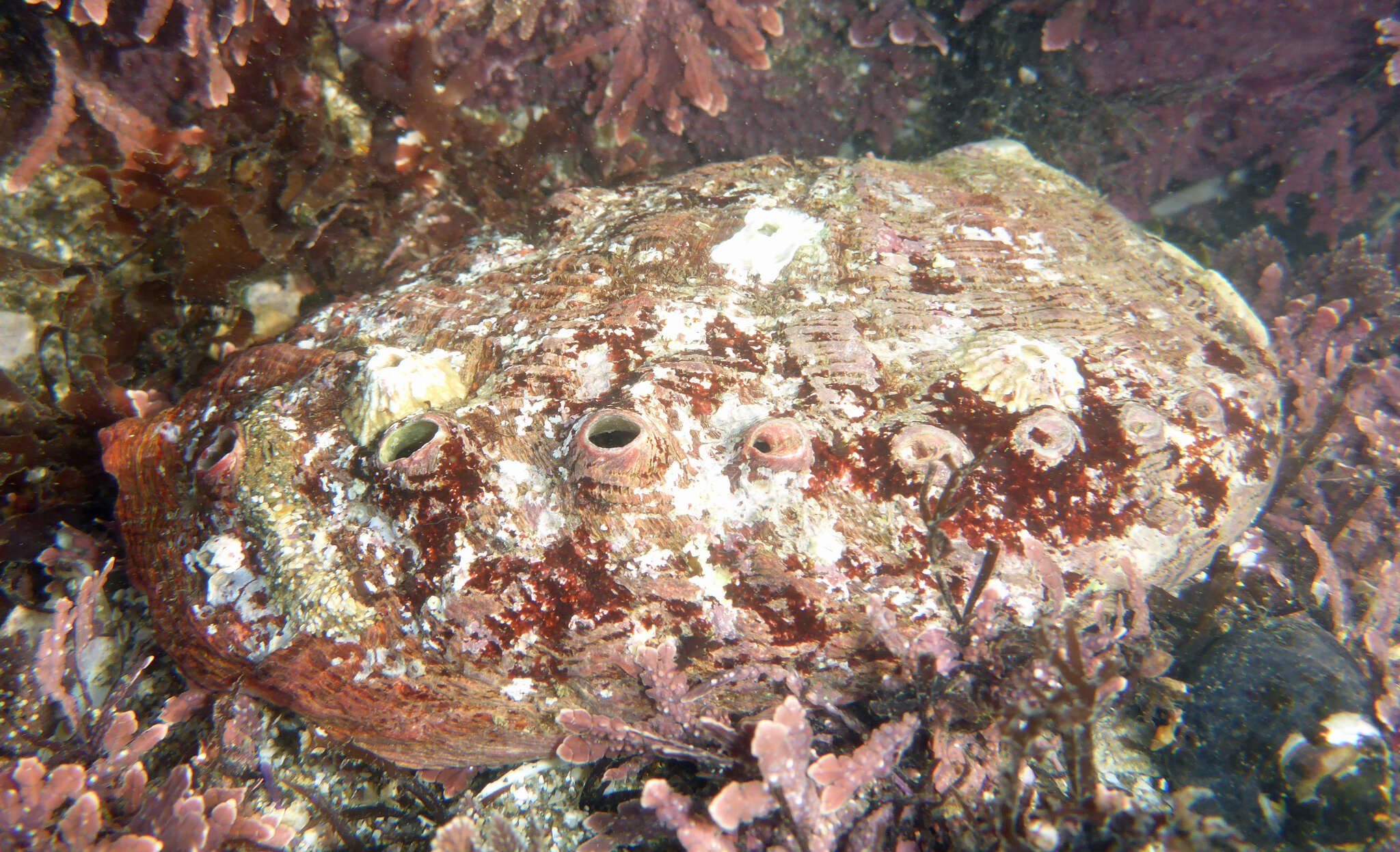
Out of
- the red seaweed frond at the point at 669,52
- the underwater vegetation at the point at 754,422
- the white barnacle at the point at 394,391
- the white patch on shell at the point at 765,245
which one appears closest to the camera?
the underwater vegetation at the point at 754,422

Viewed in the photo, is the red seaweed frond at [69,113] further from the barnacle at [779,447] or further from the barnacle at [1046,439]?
the barnacle at [1046,439]

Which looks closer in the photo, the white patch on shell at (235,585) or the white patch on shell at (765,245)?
the white patch on shell at (235,585)

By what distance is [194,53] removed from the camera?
9.18ft

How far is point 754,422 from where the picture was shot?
217cm

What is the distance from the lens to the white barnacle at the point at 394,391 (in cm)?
228

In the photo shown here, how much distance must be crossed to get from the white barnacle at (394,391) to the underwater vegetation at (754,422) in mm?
58

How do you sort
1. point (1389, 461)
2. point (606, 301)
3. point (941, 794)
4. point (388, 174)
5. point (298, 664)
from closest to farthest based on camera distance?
1. point (941, 794)
2. point (298, 664)
3. point (606, 301)
4. point (1389, 461)
5. point (388, 174)

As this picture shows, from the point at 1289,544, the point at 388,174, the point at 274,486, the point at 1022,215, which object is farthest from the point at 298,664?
the point at 1289,544

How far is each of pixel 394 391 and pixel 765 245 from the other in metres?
1.67


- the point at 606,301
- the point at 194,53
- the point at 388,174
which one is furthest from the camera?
the point at 388,174

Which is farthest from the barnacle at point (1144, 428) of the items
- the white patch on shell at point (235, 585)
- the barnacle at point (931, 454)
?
the white patch on shell at point (235, 585)

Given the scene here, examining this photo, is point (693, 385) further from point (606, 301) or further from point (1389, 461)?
point (1389, 461)

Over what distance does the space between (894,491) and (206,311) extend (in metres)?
3.65

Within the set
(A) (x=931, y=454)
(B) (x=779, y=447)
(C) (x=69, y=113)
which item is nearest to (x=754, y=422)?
(B) (x=779, y=447)
